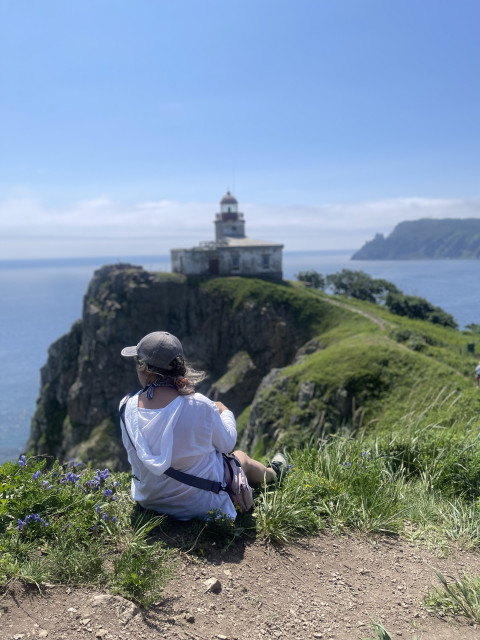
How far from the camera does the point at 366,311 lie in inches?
1978

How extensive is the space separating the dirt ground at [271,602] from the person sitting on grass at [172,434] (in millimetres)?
567

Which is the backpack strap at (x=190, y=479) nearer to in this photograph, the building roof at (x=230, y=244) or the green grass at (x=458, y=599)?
the green grass at (x=458, y=599)

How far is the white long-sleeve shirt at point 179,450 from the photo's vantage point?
14.7 feet

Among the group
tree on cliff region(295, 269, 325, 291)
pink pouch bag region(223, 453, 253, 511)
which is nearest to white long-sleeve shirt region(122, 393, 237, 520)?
pink pouch bag region(223, 453, 253, 511)

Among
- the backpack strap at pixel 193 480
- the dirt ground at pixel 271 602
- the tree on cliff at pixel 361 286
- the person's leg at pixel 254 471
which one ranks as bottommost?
the tree on cliff at pixel 361 286

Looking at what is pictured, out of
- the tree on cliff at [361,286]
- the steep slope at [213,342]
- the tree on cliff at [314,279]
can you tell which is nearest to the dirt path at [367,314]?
the steep slope at [213,342]

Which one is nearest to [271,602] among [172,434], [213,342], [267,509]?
[267,509]

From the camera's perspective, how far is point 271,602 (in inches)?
160

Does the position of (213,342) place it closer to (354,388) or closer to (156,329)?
(156,329)

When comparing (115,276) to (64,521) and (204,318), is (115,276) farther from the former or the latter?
(64,521)

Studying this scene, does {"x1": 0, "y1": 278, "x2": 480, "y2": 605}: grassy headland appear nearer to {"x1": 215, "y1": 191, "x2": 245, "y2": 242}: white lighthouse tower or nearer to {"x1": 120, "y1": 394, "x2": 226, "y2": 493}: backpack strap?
{"x1": 120, "y1": 394, "x2": 226, "y2": 493}: backpack strap

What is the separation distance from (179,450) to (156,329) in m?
52.1

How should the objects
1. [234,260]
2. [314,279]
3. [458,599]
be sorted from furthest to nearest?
[314,279] < [234,260] < [458,599]

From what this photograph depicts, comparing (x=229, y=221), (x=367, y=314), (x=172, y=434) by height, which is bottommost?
(x=367, y=314)
